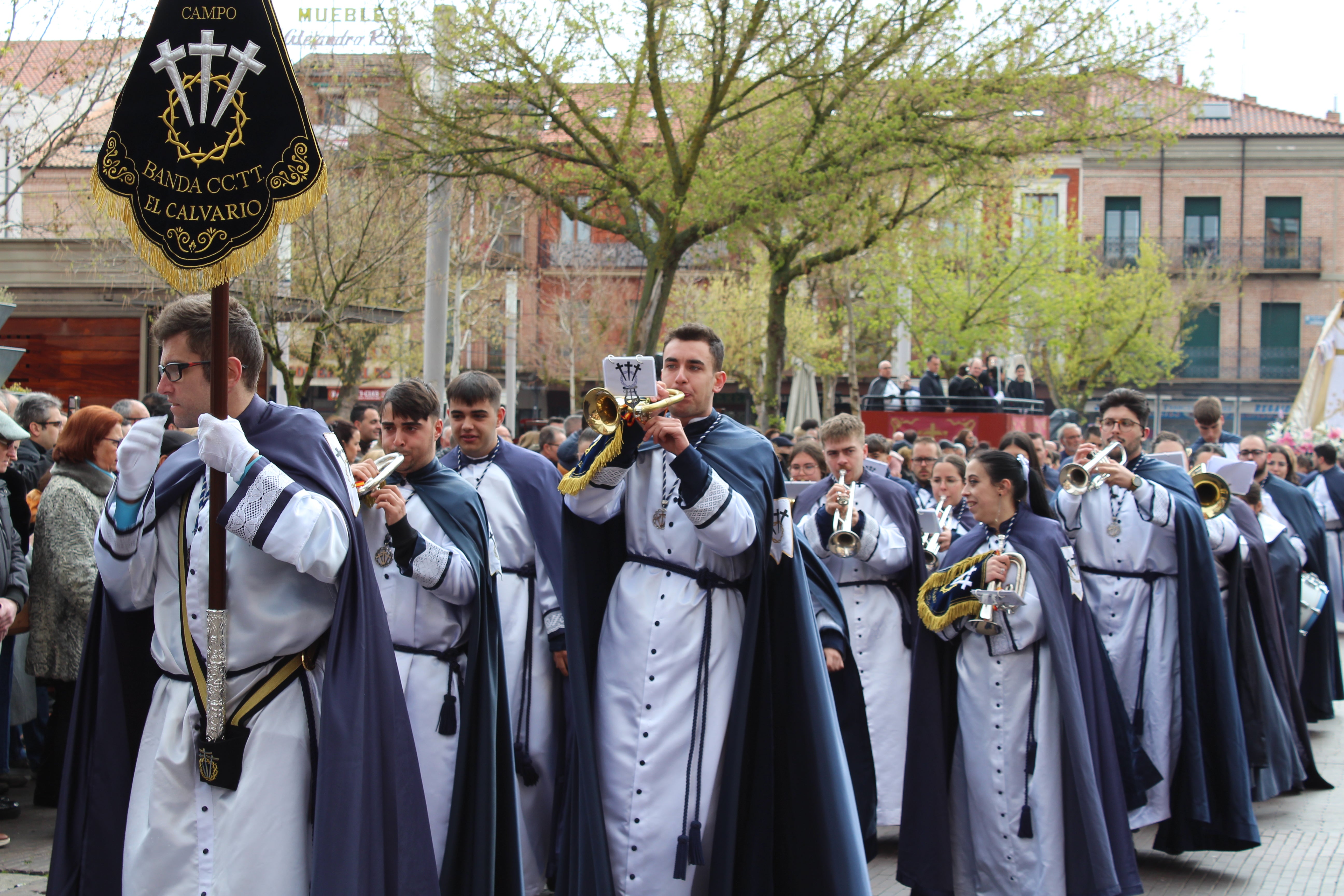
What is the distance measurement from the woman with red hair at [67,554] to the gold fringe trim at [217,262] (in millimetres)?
3284

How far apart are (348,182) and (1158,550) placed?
12.6m

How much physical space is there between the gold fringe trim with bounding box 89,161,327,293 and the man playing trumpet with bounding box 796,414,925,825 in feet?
12.4

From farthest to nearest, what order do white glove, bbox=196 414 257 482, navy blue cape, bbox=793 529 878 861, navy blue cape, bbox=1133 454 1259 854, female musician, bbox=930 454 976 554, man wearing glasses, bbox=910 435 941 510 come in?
man wearing glasses, bbox=910 435 941 510
female musician, bbox=930 454 976 554
navy blue cape, bbox=1133 454 1259 854
navy blue cape, bbox=793 529 878 861
white glove, bbox=196 414 257 482

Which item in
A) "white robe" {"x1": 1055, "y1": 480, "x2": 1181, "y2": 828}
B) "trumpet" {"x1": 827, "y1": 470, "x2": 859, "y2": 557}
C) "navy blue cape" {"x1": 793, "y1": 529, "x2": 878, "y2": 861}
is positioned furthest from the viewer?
"white robe" {"x1": 1055, "y1": 480, "x2": 1181, "y2": 828}

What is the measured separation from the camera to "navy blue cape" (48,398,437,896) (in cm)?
340

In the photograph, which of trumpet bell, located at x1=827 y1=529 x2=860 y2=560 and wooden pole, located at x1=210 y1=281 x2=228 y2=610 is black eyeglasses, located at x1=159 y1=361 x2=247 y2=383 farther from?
trumpet bell, located at x1=827 y1=529 x2=860 y2=560

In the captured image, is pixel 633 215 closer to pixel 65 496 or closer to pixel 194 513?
pixel 65 496

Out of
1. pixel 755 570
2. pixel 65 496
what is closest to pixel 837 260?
pixel 65 496

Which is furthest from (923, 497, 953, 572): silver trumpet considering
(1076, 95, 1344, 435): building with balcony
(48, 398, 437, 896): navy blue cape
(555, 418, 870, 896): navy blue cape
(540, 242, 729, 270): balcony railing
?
(1076, 95, 1344, 435): building with balcony

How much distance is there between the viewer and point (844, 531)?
636 cm

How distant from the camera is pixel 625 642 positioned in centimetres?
426

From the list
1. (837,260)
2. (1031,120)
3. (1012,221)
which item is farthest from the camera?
(1012,221)

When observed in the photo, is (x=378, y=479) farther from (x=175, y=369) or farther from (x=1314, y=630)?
(x=1314, y=630)

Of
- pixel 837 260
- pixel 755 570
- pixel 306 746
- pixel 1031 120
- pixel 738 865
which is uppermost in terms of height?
pixel 1031 120
